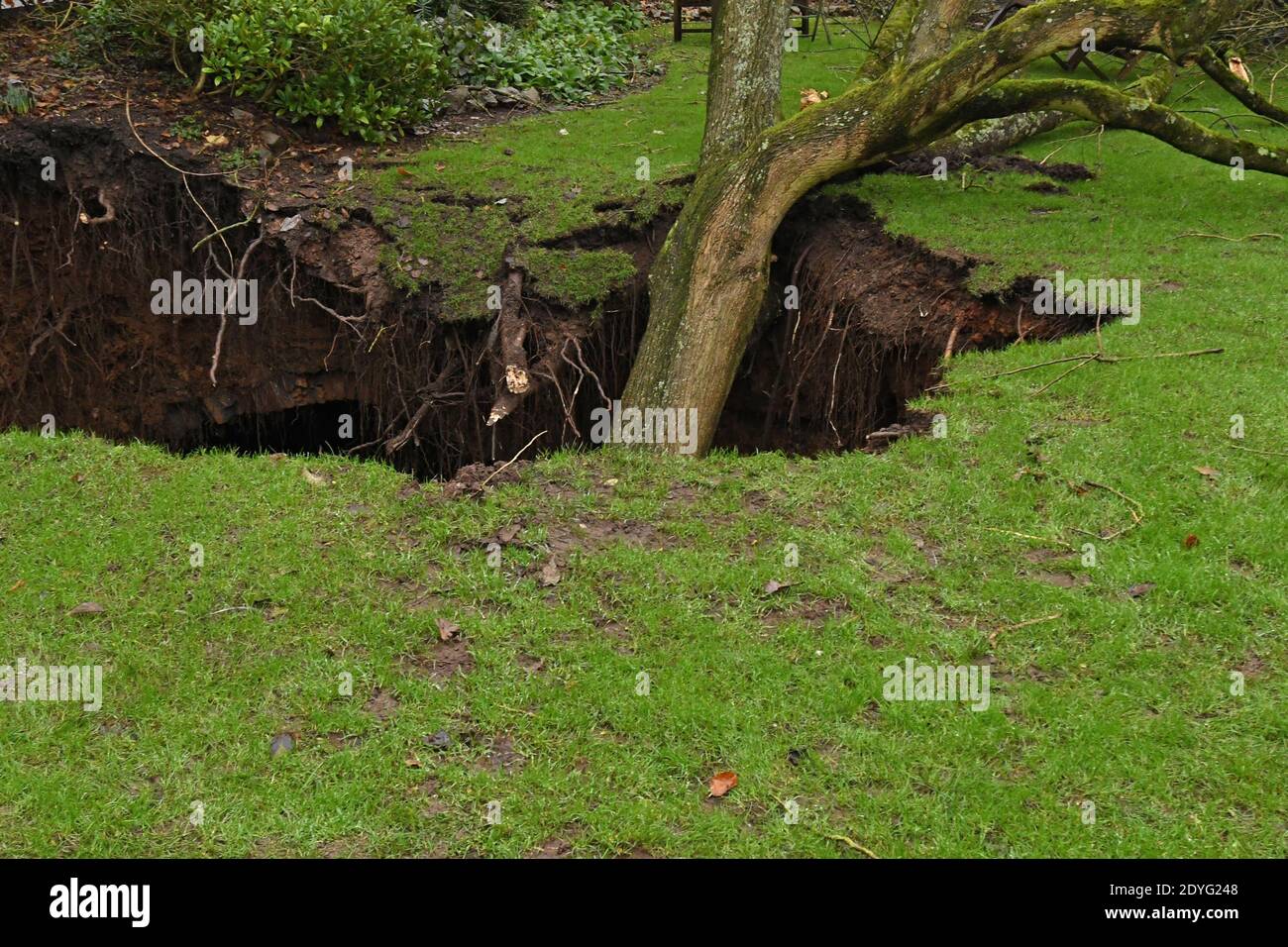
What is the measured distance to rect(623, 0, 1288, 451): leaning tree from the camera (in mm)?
8500

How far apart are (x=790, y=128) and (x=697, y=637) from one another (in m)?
5.44

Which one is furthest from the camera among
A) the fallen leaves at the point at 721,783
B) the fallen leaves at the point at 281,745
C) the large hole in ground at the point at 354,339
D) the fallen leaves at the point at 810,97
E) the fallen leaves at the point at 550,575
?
the fallen leaves at the point at 810,97

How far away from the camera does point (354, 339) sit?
989 centimetres

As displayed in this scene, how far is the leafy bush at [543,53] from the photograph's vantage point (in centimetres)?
1359

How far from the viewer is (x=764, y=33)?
9.30 m

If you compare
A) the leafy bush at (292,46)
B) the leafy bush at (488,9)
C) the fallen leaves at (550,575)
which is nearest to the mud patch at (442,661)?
the fallen leaves at (550,575)

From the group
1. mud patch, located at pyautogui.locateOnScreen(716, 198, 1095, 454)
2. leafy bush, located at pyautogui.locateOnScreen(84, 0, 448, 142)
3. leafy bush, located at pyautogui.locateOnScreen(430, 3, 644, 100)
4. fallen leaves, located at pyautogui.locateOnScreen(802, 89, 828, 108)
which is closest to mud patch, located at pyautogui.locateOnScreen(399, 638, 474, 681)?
mud patch, located at pyautogui.locateOnScreen(716, 198, 1095, 454)

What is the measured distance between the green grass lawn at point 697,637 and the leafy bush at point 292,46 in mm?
5460

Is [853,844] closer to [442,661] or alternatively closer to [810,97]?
[442,661]

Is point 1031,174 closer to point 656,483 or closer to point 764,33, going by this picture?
point 764,33

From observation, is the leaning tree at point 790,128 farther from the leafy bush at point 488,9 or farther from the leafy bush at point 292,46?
the leafy bush at point 488,9

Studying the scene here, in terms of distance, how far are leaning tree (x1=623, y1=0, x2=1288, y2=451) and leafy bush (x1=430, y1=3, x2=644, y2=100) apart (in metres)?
5.00

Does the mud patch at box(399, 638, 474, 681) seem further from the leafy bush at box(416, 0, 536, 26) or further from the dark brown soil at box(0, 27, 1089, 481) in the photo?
the leafy bush at box(416, 0, 536, 26)

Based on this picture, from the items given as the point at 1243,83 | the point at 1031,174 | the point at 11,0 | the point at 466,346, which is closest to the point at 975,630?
the point at 466,346
